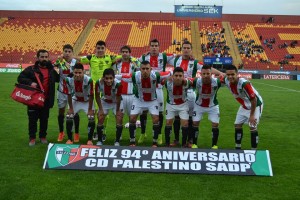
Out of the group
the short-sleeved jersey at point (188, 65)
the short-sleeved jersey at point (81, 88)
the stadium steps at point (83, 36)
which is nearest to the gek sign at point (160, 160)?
the short-sleeved jersey at point (81, 88)

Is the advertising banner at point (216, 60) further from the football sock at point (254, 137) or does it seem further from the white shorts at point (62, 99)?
the football sock at point (254, 137)

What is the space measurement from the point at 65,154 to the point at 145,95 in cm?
217

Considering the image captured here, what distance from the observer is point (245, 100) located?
7.46 metres

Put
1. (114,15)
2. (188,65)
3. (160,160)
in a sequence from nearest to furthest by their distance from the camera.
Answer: (160,160) → (188,65) → (114,15)

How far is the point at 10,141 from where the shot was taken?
27.7 feet

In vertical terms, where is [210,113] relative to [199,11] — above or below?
above

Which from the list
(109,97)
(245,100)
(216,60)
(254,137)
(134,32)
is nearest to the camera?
(254,137)

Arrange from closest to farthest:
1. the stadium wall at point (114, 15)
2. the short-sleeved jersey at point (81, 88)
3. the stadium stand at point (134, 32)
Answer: the short-sleeved jersey at point (81, 88)
the stadium stand at point (134, 32)
the stadium wall at point (114, 15)

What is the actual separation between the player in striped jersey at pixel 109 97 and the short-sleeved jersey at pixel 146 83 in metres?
0.31

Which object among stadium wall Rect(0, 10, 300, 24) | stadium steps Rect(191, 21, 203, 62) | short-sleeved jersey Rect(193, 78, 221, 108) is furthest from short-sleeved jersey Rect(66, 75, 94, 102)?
stadium wall Rect(0, 10, 300, 24)

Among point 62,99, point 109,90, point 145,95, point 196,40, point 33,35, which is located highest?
point 109,90

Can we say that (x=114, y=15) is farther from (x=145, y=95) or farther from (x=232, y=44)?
(x=145, y=95)

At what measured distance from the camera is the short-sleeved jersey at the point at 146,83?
25.2ft

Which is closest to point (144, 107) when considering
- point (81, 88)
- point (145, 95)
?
point (145, 95)
